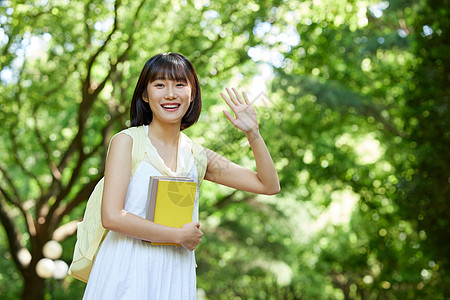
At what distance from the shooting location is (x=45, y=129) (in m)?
14.0

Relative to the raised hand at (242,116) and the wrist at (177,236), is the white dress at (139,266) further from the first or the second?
the raised hand at (242,116)

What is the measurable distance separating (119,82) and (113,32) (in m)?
1.30

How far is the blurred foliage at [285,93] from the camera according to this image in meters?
9.82

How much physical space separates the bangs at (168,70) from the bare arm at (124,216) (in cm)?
29

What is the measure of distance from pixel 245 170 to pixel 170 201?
0.44 m

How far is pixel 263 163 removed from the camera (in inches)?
88.0

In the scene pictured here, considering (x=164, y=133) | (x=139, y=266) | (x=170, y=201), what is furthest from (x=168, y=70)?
(x=139, y=266)

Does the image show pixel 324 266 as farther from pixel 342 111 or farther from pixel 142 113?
pixel 142 113

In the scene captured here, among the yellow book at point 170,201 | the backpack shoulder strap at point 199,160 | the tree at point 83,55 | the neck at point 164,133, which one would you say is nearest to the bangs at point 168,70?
the neck at point 164,133

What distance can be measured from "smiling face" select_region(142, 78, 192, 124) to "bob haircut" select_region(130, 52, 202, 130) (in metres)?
0.02

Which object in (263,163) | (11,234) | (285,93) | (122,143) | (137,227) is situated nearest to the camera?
(137,227)

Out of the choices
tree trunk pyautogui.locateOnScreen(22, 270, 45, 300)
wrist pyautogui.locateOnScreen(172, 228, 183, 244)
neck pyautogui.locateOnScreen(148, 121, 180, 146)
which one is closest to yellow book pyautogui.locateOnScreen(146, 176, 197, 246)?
wrist pyautogui.locateOnScreen(172, 228, 183, 244)

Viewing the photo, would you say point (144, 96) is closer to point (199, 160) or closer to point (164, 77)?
point (164, 77)

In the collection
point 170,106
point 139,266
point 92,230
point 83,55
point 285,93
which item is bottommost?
point 285,93
